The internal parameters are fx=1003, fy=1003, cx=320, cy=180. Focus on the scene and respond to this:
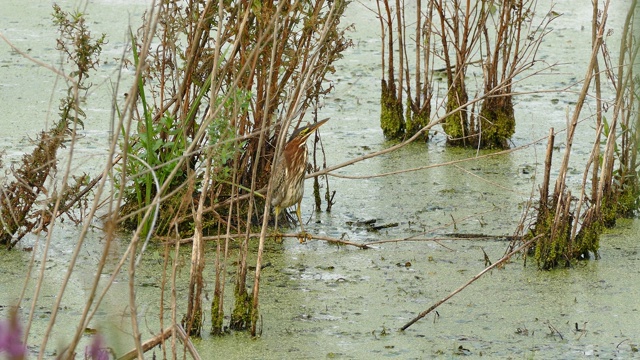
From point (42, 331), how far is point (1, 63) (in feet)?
12.8

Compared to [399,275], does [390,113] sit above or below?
above

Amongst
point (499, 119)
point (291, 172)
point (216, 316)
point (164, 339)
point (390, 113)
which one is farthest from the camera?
point (390, 113)

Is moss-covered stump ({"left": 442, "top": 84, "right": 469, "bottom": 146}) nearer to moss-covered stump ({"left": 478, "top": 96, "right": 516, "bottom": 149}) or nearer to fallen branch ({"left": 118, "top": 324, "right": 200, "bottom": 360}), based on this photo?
moss-covered stump ({"left": 478, "top": 96, "right": 516, "bottom": 149})

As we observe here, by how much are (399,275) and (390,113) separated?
1.93m

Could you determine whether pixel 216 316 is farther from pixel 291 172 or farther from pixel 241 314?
pixel 291 172

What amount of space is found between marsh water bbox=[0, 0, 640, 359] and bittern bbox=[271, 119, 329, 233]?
192 millimetres

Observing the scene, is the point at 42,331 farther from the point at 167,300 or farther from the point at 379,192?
the point at 379,192

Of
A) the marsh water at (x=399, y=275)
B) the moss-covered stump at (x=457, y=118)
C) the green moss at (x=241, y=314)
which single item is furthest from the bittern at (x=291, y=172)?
the moss-covered stump at (x=457, y=118)

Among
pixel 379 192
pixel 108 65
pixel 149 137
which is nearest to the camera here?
pixel 149 137

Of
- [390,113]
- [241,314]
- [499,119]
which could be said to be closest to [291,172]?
[241,314]

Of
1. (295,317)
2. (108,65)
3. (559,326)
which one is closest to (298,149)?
(295,317)

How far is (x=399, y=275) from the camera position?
3709mm

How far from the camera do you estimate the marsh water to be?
10.1ft

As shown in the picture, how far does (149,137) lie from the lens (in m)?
3.85
